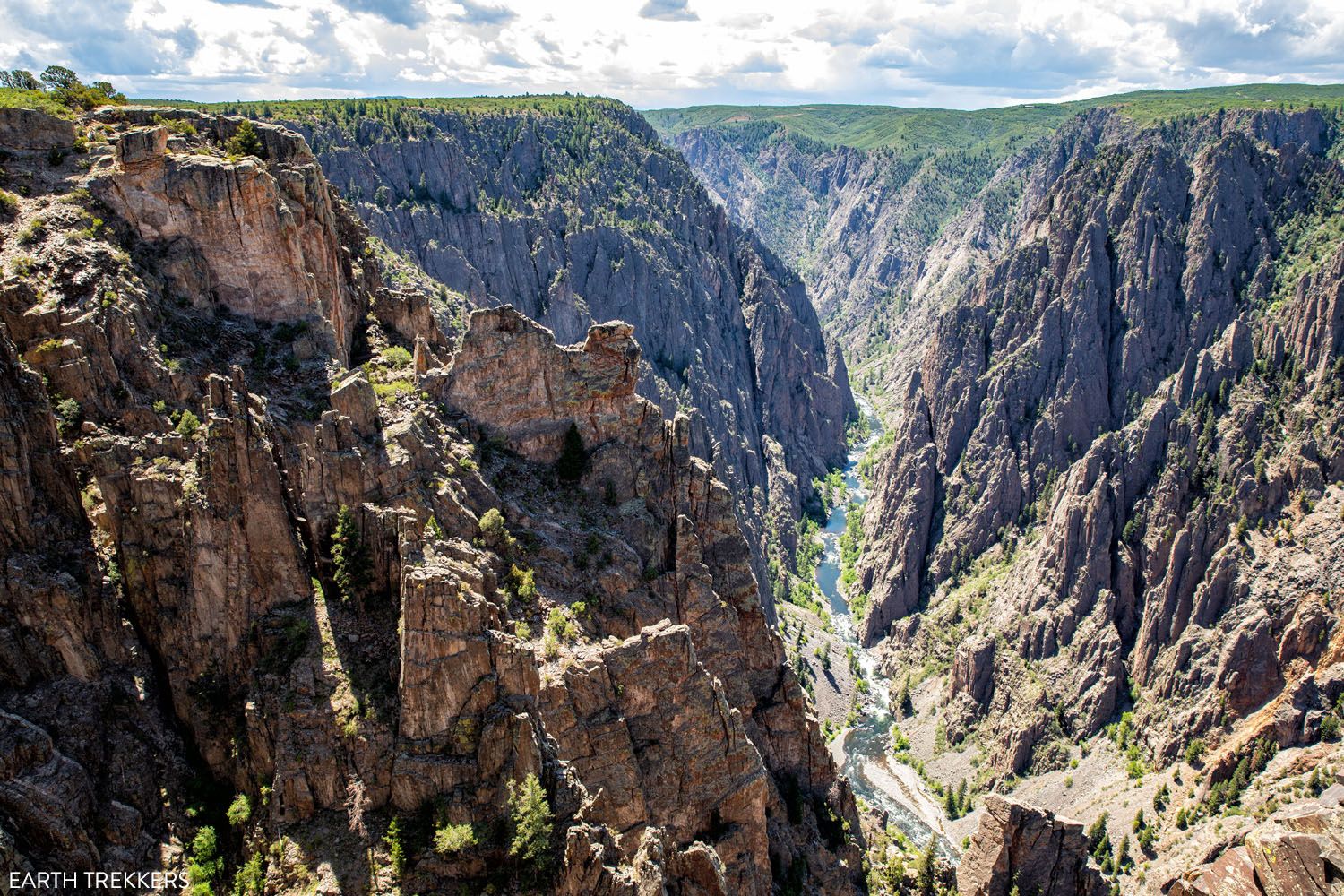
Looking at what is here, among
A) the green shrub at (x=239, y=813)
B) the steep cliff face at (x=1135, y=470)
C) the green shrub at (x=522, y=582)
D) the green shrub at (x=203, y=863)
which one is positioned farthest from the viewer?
the steep cliff face at (x=1135, y=470)

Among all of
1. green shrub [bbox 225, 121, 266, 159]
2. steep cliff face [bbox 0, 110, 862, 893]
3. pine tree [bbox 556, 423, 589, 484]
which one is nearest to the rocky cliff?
steep cliff face [bbox 0, 110, 862, 893]

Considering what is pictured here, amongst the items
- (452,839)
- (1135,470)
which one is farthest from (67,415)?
(1135,470)

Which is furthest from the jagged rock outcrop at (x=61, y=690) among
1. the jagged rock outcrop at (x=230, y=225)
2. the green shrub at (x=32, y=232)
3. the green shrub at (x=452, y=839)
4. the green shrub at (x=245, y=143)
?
the green shrub at (x=245, y=143)

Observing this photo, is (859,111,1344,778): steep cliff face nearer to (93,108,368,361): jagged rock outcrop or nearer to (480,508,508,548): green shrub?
(480,508,508,548): green shrub

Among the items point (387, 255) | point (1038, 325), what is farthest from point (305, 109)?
point (1038, 325)

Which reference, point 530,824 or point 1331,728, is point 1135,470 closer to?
point 1331,728

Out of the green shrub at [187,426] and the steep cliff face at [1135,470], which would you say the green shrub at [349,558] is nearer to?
the green shrub at [187,426]
